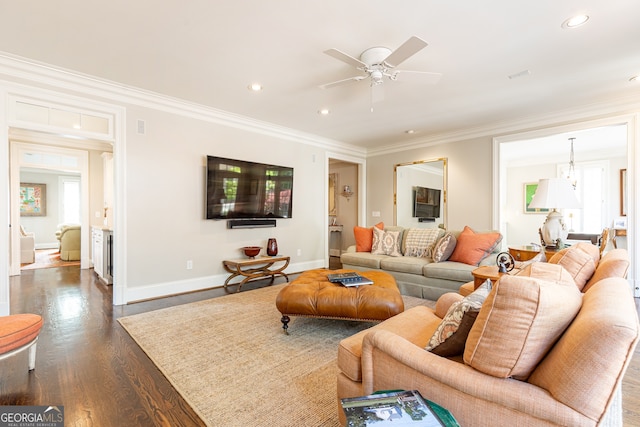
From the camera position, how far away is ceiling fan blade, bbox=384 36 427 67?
2143 millimetres

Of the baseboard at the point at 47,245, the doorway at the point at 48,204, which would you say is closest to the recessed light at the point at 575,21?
the doorway at the point at 48,204

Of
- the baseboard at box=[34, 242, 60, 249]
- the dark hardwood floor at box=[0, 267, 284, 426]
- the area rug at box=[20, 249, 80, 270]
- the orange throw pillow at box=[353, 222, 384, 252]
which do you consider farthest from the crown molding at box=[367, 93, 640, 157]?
the baseboard at box=[34, 242, 60, 249]

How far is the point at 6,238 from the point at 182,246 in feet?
5.53

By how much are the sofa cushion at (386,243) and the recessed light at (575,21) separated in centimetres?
295

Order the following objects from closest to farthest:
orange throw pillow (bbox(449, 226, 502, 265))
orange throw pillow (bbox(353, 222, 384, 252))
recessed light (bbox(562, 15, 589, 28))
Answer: recessed light (bbox(562, 15, 589, 28))
orange throw pillow (bbox(449, 226, 502, 265))
orange throw pillow (bbox(353, 222, 384, 252))

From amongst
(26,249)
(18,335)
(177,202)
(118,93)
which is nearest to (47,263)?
(26,249)

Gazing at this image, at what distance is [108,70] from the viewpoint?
3.11 metres

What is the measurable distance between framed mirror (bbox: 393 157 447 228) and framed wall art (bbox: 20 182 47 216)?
10.2 meters

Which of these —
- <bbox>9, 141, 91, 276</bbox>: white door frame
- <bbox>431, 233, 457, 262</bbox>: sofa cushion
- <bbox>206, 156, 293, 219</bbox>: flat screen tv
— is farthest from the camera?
<bbox>9, 141, 91, 276</bbox>: white door frame

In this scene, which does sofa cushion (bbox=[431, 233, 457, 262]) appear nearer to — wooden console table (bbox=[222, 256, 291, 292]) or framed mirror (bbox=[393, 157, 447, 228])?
framed mirror (bbox=[393, 157, 447, 228])

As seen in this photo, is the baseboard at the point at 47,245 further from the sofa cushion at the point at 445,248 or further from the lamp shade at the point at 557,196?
the lamp shade at the point at 557,196

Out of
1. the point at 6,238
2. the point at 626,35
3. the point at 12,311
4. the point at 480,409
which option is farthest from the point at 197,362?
the point at 626,35

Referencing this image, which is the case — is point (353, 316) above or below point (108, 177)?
below

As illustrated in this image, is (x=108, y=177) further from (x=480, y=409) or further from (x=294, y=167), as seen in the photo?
(x=480, y=409)
